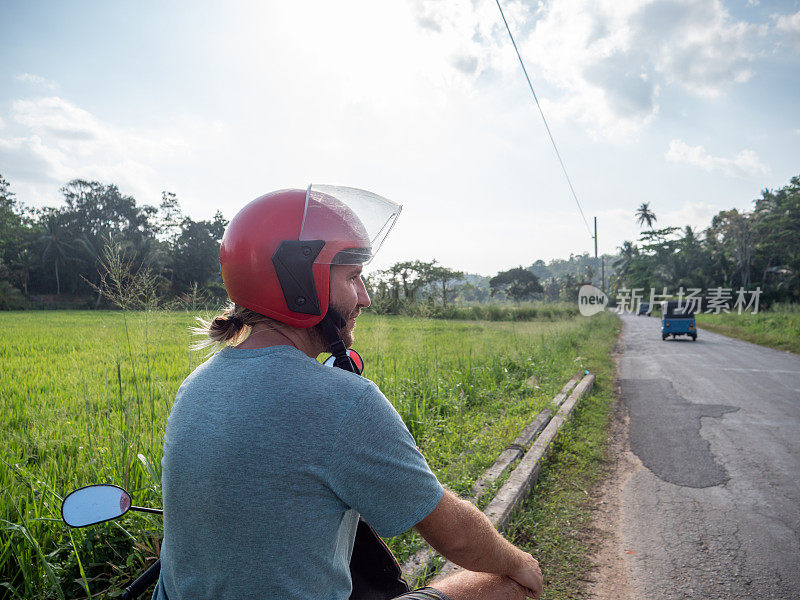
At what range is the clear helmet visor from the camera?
144 cm

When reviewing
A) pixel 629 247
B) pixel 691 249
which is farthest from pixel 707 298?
pixel 629 247

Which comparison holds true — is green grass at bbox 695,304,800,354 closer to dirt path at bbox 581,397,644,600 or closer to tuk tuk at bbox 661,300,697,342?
tuk tuk at bbox 661,300,697,342

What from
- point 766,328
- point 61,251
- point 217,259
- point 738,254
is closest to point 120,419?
point 217,259

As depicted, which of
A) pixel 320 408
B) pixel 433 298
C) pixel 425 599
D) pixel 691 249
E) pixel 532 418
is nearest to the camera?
pixel 320 408

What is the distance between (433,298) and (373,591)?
6061 mm

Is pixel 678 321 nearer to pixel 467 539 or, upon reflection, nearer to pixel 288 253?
pixel 467 539

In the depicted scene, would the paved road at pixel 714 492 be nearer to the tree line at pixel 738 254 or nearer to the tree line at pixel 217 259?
the tree line at pixel 217 259

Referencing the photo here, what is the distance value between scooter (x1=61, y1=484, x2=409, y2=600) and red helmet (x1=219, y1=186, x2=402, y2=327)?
0.69m

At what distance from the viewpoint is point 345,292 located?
4.88ft

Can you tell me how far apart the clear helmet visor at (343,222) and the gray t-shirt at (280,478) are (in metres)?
0.44

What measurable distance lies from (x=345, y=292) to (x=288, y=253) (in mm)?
216

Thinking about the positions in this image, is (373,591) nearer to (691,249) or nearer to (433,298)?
(433,298)

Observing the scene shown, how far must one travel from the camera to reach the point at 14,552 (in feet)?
7.15

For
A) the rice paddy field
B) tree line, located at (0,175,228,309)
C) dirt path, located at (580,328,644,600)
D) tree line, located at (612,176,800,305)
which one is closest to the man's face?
the rice paddy field
